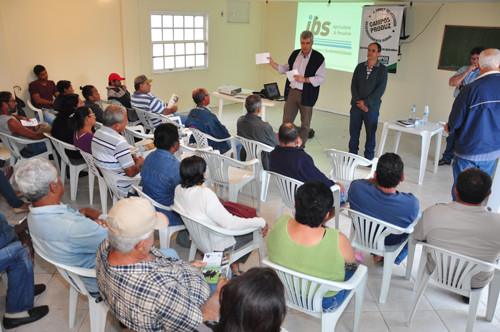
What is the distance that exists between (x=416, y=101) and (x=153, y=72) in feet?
16.4

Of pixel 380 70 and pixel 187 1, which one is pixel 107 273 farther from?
pixel 187 1

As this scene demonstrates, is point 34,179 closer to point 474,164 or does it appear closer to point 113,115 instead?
point 113,115

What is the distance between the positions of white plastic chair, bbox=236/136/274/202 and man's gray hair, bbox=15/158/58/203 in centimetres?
214

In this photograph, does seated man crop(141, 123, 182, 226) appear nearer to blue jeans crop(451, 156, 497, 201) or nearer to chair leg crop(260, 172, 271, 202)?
chair leg crop(260, 172, 271, 202)

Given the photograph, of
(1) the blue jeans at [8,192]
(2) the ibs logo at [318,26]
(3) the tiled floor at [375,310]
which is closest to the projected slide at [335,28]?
(2) the ibs logo at [318,26]

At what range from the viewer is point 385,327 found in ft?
8.47

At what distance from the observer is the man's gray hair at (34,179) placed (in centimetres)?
204

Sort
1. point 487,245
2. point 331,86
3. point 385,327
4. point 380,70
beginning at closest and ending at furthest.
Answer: point 487,245 → point 385,327 → point 380,70 → point 331,86

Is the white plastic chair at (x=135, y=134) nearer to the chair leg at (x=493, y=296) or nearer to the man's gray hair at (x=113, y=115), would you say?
the man's gray hair at (x=113, y=115)

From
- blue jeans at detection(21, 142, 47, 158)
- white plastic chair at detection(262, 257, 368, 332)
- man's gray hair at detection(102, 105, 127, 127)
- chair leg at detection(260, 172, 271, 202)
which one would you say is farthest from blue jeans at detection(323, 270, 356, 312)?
blue jeans at detection(21, 142, 47, 158)

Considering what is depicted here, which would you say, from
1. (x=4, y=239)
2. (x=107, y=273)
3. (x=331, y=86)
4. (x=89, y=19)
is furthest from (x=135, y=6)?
(x=107, y=273)

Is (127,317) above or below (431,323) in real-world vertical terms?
above

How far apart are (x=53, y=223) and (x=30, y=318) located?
2.93ft

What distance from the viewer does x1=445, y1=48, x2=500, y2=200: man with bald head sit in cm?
335
